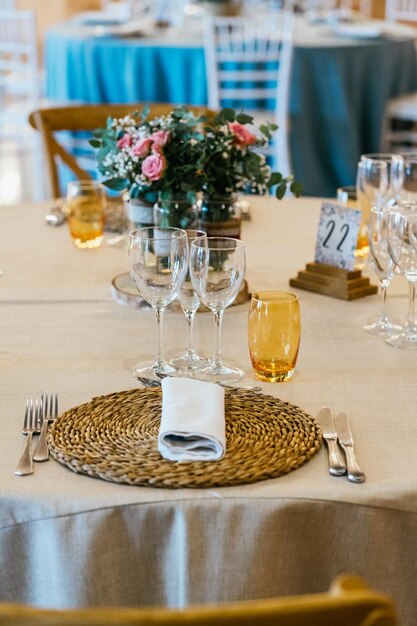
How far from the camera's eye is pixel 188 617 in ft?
1.77

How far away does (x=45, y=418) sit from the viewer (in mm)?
1085

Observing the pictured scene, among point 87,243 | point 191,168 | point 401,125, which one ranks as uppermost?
point 191,168

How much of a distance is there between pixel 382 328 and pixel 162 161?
0.45 metres

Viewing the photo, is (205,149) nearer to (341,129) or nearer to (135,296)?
(135,296)

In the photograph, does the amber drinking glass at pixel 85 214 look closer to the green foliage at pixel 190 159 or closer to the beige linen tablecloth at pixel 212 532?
the green foliage at pixel 190 159

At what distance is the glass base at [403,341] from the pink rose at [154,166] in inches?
18.3

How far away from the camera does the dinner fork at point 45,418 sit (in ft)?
3.26

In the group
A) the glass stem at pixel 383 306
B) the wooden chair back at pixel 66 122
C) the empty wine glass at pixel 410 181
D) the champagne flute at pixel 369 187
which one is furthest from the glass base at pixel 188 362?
the wooden chair back at pixel 66 122

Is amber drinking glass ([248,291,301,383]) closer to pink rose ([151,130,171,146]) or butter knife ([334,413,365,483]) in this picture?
butter knife ([334,413,365,483])

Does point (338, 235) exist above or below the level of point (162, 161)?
below

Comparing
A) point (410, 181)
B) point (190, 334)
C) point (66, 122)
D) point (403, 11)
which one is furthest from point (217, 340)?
point (403, 11)

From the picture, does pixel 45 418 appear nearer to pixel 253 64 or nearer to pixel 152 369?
pixel 152 369

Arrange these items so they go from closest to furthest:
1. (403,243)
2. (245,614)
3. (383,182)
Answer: (245,614) < (403,243) < (383,182)

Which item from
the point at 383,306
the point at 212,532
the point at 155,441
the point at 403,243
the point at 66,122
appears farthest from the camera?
the point at 66,122
